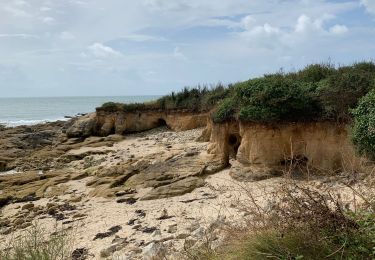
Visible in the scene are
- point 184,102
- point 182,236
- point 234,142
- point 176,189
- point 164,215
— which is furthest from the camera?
point 184,102

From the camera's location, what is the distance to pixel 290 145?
531 inches

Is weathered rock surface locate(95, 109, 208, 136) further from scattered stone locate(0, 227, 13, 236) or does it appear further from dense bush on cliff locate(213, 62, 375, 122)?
scattered stone locate(0, 227, 13, 236)

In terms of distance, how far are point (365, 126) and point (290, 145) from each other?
329 centimetres

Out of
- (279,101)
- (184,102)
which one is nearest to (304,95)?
(279,101)

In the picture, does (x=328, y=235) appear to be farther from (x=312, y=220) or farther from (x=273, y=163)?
(x=273, y=163)

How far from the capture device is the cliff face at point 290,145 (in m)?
12.5

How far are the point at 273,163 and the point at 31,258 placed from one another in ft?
30.7

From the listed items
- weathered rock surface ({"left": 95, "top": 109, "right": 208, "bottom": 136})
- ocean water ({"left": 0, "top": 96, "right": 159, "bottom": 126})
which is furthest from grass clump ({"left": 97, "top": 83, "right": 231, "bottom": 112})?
ocean water ({"left": 0, "top": 96, "right": 159, "bottom": 126})

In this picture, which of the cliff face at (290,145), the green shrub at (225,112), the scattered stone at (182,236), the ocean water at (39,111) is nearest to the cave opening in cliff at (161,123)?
the green shrub at (225,112)

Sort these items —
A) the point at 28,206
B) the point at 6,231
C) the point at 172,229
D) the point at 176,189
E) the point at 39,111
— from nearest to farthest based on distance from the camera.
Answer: the point at 172,229
the point at 6,231
the point at 176,189
the point at 28,206
the point at 39,111

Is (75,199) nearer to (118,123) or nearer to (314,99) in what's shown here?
(314,99)

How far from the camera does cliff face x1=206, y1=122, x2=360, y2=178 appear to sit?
12492mm

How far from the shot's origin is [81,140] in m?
28.4

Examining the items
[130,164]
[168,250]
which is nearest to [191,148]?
[130,164]
